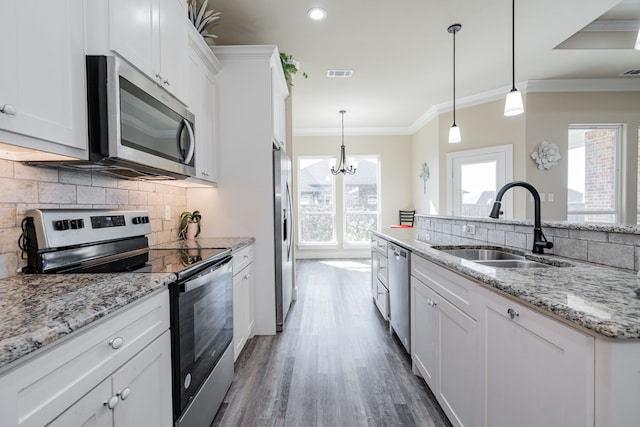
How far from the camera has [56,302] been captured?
0.83 metres

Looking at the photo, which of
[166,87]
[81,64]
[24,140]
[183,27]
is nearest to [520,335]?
[24,140]

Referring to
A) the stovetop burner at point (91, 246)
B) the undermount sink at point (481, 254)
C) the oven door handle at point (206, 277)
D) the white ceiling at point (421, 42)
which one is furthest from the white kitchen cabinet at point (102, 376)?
the white ceiling at point (421, 42)

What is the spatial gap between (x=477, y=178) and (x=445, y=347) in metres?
4.18

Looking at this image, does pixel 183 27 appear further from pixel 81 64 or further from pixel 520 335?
pixel 520 335

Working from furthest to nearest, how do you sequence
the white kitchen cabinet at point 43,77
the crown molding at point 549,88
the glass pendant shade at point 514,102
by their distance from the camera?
the crown molding at point 549,88 → the glass pendant shade at point 514,102 → the white kitchen cabinet at point 43,77

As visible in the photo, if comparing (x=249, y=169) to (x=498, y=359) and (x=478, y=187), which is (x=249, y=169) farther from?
(x=478, y=187)

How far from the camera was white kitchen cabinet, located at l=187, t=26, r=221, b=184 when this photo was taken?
2100 mm

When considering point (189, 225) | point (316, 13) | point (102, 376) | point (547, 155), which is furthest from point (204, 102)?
point (547, 155)

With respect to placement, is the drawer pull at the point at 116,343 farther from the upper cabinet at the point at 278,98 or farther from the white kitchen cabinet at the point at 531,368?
the upper cabinet at the point at 278,98

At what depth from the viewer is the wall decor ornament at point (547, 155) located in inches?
169

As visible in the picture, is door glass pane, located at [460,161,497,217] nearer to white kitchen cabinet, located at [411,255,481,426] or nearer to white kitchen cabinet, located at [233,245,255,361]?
white kitchen cabinet, located at [411,255,481,426]

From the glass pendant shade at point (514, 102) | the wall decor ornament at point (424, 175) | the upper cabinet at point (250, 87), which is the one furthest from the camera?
the wall decor ornament at point (424, 175)

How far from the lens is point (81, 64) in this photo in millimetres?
1110

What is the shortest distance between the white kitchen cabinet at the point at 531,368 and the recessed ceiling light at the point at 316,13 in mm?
2636
